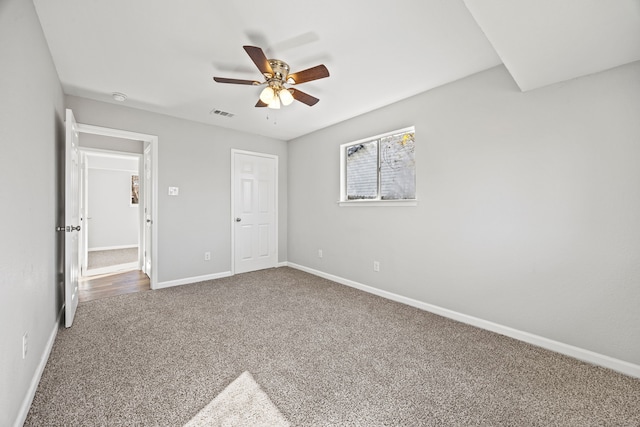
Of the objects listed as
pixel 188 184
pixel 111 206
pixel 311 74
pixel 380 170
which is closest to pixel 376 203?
pixel 380 170

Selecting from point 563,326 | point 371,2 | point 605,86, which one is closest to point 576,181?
point 605,86

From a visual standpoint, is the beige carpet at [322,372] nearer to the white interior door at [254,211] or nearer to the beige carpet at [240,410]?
the beige carpet at [240,410]

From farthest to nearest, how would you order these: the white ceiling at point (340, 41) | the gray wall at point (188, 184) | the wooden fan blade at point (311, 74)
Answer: the gray wall at point (188, 184)
the wooden fan blade at point (311, 74)
the white ceiling at point (340, 41)

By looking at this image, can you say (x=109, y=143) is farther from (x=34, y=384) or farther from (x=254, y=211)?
(x=34, y=384)

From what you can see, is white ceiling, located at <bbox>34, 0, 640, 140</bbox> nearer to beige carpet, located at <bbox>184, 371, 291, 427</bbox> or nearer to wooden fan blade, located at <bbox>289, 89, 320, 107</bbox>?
wooden fan blade, located at <bbox>289, 89, 320, 107</bbox>

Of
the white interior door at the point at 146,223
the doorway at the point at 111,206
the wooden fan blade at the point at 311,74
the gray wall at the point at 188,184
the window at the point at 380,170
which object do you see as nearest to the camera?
the wooden fan blade at the point at 311,74

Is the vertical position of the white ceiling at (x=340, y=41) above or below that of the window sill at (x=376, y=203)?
above

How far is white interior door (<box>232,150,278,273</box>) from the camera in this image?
14.7ft

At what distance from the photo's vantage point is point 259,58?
196cm

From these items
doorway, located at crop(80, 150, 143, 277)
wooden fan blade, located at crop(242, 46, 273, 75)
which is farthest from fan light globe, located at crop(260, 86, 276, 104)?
doorway, located at crop(80, 150, 143, 277)

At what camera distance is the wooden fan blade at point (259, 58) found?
1.82 meters

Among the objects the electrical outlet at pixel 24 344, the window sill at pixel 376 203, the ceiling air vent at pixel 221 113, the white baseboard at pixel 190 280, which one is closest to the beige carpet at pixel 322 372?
the electrical outlet at pixel 24 344

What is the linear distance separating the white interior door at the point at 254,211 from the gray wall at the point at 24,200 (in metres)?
2.35

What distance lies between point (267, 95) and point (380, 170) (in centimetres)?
181
